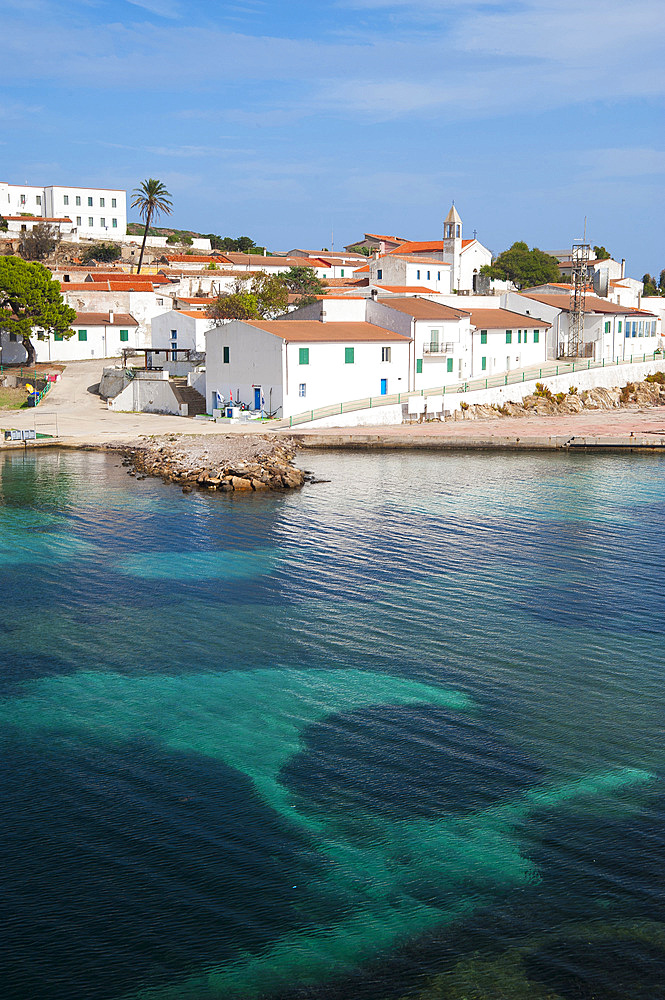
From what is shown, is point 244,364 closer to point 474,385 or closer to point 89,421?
point 89,421

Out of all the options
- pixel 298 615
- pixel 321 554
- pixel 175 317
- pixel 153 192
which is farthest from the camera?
pixel 153 192

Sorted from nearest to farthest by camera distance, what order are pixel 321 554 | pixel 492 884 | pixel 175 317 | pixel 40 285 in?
pixel 492 884 → pixel 321 554 → pixel 40 285 → pixel 175 317

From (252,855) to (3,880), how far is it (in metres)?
Result: 3.46

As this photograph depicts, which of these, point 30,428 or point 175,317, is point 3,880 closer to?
point 30,428

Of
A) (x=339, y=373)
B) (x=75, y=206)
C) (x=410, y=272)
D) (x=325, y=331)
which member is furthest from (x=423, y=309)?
(x=75, y=206)

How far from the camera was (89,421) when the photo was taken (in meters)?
57.9

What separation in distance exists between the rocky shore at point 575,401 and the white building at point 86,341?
109 ft

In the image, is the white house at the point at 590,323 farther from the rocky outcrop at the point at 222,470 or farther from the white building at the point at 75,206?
the white building at the point at 75,206

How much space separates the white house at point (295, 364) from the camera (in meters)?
55.3

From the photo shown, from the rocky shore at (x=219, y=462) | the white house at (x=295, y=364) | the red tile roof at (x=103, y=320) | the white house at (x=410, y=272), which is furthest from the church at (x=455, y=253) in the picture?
the rocky shore at (x=219, y=462)

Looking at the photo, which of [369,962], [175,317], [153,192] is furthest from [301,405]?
[153,192]

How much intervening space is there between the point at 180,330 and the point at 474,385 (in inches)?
949

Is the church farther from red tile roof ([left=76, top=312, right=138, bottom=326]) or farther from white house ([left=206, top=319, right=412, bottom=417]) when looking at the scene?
white house ([left=206, top=319, right=412, bottom=417])

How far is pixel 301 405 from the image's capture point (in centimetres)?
5659
